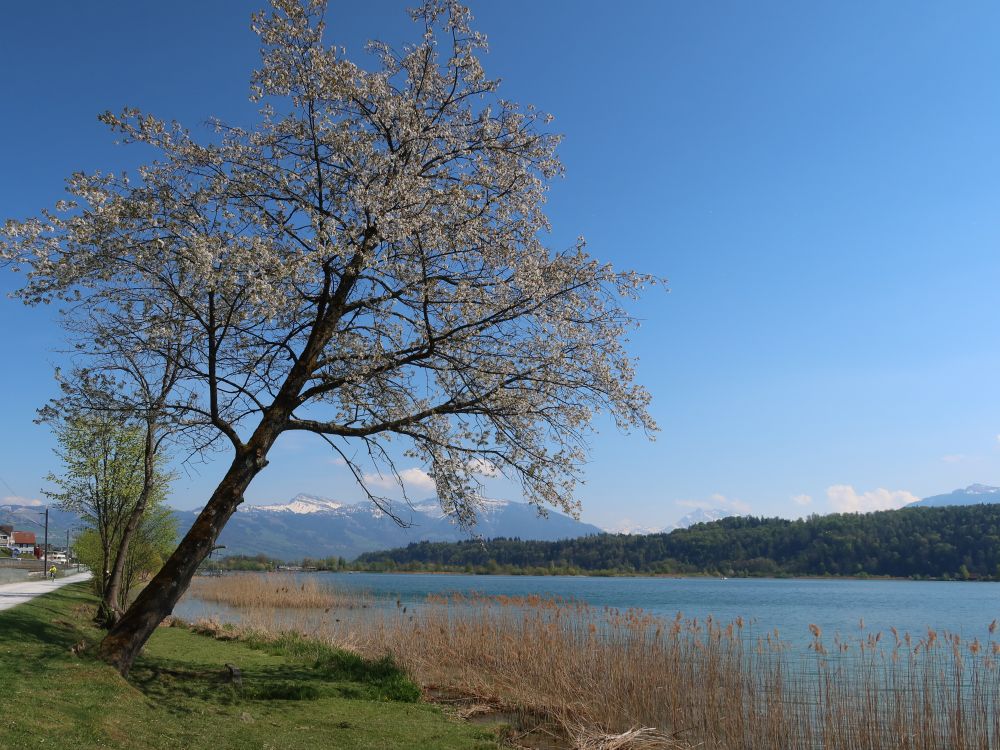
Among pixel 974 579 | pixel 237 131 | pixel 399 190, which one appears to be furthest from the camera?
pixel 974 579

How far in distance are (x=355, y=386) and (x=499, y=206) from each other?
4265 mm

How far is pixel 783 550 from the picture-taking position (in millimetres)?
121938

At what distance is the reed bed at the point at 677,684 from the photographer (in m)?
11.0

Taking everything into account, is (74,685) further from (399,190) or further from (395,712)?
(399,190)

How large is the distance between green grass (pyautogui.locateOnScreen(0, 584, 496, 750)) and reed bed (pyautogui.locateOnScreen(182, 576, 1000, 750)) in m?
1.92

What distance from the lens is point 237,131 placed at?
13117mm

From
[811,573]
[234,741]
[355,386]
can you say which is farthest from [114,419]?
[811,573]

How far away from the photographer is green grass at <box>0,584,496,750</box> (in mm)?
8633

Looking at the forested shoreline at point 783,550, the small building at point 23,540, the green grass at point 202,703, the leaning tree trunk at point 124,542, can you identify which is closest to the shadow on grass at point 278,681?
the green grass at point 202,703

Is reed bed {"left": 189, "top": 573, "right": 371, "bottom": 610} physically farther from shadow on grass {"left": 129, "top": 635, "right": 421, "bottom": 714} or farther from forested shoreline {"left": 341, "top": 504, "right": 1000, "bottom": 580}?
forested shoreline {"left": 341, "top": 504, "right": 1000, "bottom": 580}

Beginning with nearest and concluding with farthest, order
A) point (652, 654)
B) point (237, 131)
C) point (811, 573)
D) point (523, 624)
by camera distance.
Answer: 1. point (237, 131)
2. point (652, 654)
3. point (523, 624)
4. point (811, 573)

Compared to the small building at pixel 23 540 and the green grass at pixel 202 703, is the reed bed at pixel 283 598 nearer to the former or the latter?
the green grass at pixel 202 703

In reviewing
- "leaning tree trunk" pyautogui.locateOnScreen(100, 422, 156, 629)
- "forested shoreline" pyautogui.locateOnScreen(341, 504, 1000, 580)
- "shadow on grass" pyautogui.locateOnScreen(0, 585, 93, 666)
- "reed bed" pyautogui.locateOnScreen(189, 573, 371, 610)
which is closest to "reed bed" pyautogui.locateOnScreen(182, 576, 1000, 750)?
"leaning tree trunk" pyautogui.locateOnScreen(100, 422, 156, 629)

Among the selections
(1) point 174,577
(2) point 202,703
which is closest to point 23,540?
(1) point 174,577
